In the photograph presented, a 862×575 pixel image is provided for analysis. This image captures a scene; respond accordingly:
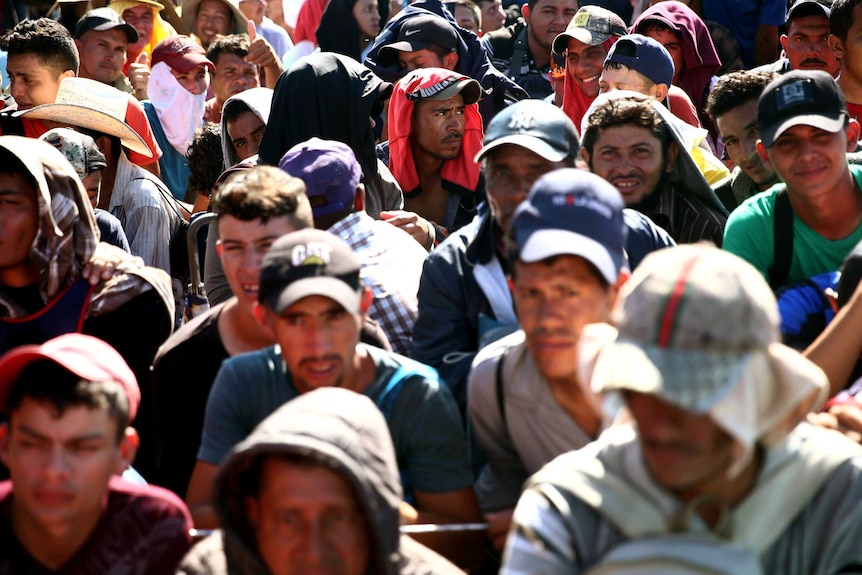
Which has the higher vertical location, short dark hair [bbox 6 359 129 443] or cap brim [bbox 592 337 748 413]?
cap brim [bbox 592 337 748 413]

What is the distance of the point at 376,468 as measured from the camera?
8.63 feet

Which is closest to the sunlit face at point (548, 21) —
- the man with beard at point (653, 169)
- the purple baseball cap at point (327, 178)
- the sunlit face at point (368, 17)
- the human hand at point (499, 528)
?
the sunlit face at point (368, 17)

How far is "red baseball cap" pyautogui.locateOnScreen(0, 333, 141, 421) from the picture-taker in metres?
2.98

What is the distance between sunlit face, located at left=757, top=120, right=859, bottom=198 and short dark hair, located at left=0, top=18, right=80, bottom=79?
4.80 metres

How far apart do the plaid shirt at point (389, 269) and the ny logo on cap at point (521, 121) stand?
758mm

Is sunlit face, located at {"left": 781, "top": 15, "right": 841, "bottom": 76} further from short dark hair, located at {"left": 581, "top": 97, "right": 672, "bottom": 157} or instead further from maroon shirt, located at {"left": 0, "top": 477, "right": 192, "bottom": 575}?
maroon shirt, located at {"left": 0, "top": 477, "right": 192, "bottom": 575}

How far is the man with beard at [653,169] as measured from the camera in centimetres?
500

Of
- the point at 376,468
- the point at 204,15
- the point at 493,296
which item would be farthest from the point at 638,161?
the point at 204,15

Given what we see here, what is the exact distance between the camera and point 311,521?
2613 millimetres

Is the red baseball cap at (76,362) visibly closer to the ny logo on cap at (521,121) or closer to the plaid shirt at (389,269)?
the plaid shirt at (389,269)

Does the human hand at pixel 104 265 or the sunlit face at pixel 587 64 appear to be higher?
the sunlit face at pixel 587 64

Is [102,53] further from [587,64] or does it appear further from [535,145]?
[535,145]

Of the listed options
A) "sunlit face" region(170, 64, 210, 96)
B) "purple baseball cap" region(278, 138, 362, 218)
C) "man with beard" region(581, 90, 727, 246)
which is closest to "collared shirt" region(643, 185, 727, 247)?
"man with beard" region(581, 90, 727, 246)

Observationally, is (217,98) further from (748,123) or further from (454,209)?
(748,123)
